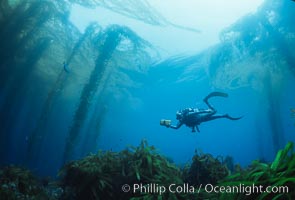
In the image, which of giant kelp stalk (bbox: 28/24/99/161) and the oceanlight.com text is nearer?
the oceanlight.com text

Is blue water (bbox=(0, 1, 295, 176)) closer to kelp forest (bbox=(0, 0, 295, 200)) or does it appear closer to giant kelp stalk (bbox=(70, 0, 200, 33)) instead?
kelp forest (bbox=(0, 0, 295, 200))

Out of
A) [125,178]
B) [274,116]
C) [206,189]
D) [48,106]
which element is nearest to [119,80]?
[48,106]

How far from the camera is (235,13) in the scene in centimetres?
2181

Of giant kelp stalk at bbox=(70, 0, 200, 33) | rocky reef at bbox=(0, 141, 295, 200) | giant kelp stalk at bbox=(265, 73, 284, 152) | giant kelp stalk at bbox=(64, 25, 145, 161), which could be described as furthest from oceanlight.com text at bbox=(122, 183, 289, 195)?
giant kelp stalk at bbox=(265, 73, 284, 152)

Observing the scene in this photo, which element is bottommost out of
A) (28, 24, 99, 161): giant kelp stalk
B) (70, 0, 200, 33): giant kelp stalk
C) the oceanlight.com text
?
the oceanlight.com text

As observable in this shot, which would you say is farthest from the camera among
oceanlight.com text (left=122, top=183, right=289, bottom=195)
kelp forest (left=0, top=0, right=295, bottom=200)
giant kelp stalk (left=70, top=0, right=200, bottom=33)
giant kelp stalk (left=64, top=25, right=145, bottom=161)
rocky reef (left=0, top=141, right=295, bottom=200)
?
giant kelp stalk (left=70, top=0, right=200, bottom=33)

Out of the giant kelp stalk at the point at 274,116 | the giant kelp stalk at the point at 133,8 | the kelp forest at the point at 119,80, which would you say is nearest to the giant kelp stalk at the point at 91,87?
the kelp forest at the point at 119,80

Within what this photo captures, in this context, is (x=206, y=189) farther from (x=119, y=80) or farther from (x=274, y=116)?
(x=119, y=80)

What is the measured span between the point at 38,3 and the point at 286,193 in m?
21.9

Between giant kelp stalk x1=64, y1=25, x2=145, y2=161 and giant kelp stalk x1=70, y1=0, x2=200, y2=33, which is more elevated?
giant kelp stalk x1=70, y1=0, x2=200, y2=33

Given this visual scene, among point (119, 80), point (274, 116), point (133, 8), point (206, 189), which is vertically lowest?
point (206, 189)

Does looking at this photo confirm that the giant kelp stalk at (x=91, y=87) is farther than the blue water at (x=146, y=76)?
No

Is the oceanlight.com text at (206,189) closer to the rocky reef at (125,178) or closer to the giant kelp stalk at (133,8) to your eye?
the rocky reef at (125,178)

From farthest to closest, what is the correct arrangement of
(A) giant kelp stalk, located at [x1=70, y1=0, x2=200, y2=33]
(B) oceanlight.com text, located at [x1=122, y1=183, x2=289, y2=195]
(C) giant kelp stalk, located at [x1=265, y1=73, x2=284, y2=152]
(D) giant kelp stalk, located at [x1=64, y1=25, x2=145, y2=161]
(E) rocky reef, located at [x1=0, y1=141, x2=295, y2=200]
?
(C) giant kelp stalk, located at [x1=265, y1=73, x2=284, y2=152]
(A) giant kelp stalk, located at [x1=70, y1=0, x2=200, y2=33]
(D) giant kelp stalk, located at [x1=64, y1=25, x2=145, y2=161]
(E) rocky reef, located at [x1=0, y1=141, x2=295, y2=200]
(B) oceanlight.com text, located at [x1=122, y1=183, x2=289, y2=195]
